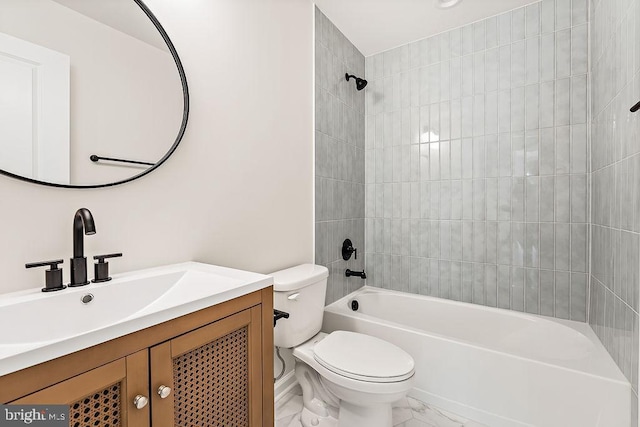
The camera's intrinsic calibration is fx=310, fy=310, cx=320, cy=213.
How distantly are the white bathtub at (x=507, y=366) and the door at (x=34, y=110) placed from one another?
5.49 ft

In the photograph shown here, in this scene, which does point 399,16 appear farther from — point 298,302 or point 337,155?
point 298,302

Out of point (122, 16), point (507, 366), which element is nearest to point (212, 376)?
point (122, 16)

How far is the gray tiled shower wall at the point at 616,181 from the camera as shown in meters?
1.21

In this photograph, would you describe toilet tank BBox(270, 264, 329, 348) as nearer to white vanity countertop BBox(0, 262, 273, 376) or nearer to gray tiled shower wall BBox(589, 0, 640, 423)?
white vanity countertop BBox(0, 262, 273, 376)

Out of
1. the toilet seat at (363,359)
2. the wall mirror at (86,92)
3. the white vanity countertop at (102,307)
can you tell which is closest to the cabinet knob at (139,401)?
the white vanity countertop at (102,307)

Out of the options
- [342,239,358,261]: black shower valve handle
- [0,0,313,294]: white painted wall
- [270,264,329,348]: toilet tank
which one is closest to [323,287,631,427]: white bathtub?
[342,239,358,261]: black shower valve handle

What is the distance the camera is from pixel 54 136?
3.09 ft

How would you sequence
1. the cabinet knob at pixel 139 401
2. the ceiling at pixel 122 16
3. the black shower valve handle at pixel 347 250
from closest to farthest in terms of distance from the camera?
the cabinet knob at pixel 139 401 < the ceiling at pixel 122 16 < the black shower valve handle at pixel 347 250

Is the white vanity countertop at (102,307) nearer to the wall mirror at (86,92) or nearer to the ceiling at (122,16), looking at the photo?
the wall mirror at (86,92)

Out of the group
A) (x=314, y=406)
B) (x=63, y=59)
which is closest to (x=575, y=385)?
(x=314, y=406)

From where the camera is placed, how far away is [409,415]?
65.8 inches

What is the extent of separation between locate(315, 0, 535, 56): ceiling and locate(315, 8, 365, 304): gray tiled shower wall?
0.34 feet

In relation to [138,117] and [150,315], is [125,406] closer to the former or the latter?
[150,315]

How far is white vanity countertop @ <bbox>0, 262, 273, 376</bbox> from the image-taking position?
577mm
